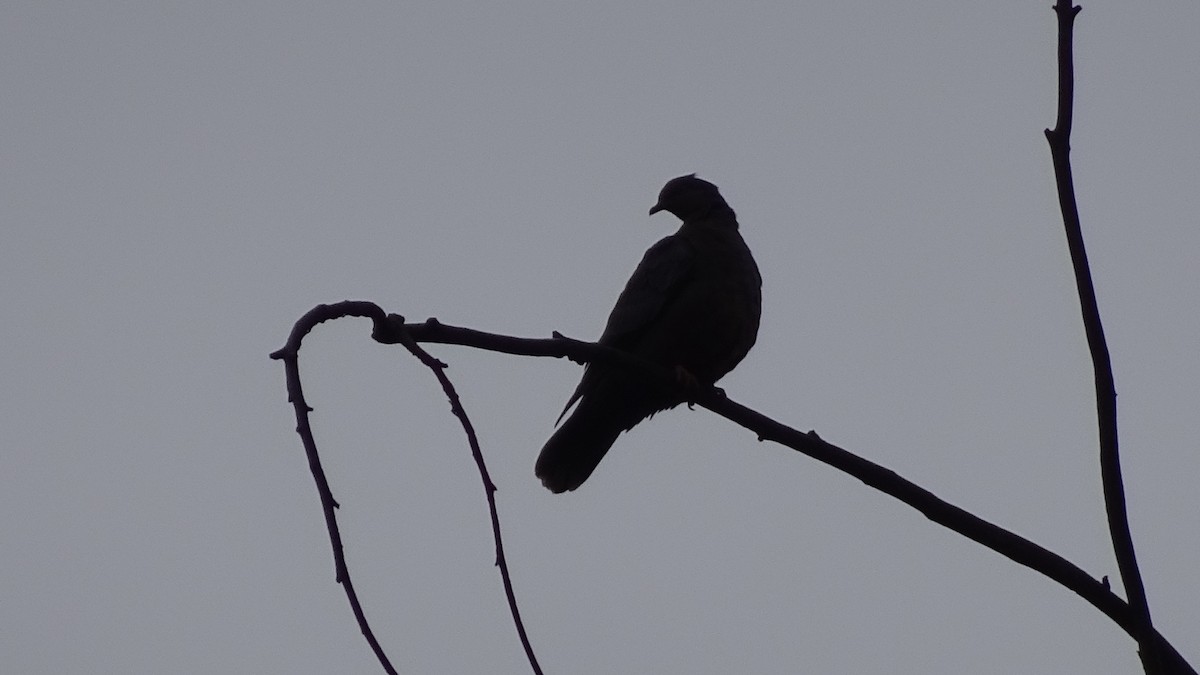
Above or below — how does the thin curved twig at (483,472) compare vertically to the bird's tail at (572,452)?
below

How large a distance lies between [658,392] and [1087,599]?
253cm

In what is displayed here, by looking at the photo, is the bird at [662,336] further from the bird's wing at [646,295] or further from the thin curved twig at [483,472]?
the thin curved twig at [483,472]

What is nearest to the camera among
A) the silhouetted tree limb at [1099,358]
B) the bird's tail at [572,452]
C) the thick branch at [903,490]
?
the silhouetted tree limb at [1099,358]

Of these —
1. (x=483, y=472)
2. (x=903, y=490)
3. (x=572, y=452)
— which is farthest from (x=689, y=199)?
(x=483, y=472)

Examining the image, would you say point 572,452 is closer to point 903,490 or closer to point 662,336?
point 662,336

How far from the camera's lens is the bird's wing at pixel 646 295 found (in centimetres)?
470

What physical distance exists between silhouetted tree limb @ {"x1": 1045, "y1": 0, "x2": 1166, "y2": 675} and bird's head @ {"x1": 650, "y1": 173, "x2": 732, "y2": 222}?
11.6 feet

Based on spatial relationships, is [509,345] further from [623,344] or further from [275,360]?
[623,344]

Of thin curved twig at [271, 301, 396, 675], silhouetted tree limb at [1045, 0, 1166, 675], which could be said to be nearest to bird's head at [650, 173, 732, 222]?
silhouetted tree limb at [1045, 0, 1166, 675]

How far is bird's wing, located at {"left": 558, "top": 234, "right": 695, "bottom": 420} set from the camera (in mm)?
4699

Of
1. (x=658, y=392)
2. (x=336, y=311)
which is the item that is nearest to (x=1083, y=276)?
(x=336, y=311)

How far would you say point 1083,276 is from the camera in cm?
193

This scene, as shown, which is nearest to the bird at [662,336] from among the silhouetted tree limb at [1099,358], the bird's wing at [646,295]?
the bird's wing at [646,295]

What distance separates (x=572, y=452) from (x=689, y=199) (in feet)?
4.60
